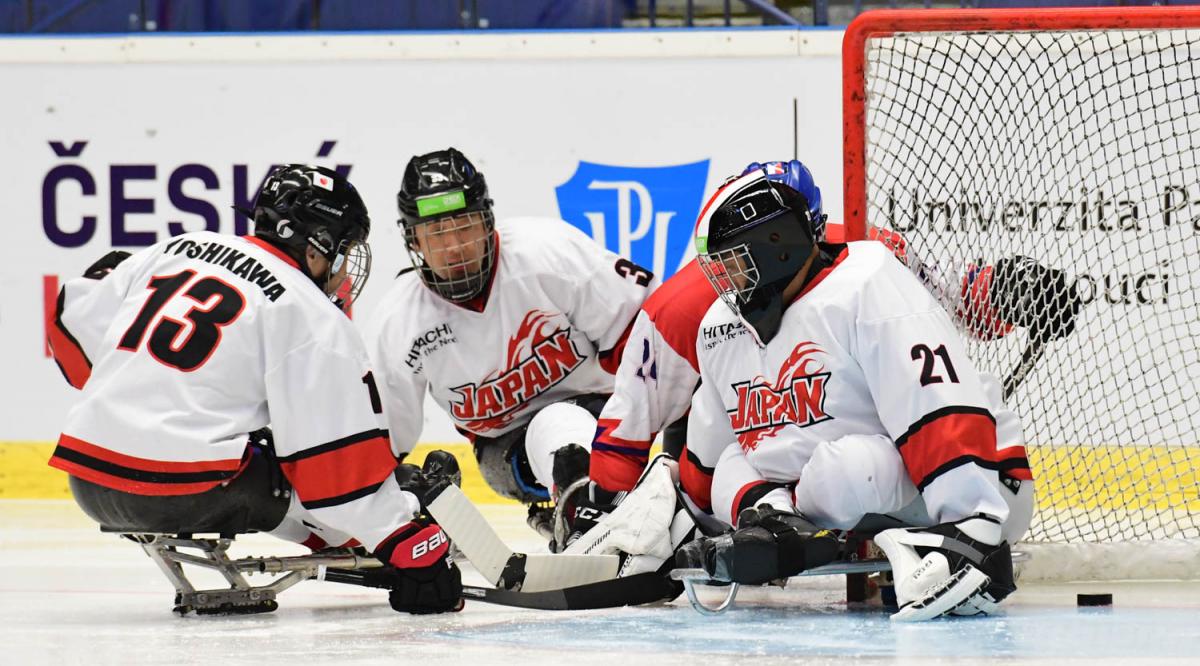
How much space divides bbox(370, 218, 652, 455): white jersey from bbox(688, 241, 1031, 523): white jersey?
745 millimetres

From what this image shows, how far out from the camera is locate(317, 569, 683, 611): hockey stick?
2957mm

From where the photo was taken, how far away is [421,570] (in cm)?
286

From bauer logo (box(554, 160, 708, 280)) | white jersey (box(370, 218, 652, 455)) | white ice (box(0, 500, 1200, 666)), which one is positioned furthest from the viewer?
bauer logo (box(554, 160, 708, 280))

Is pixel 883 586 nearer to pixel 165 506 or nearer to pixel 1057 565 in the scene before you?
pixel 1057 565

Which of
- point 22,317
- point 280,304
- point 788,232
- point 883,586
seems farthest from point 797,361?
point 22,317

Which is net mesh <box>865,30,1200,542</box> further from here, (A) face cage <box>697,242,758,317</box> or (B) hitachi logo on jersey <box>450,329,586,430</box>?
(B) hitachi logo on jersey <box>450,329,586,430</box>

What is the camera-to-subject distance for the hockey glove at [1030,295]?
3.32 meters

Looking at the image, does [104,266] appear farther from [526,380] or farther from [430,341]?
[526,380]

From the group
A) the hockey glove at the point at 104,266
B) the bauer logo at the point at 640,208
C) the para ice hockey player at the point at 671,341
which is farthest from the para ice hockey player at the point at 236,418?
the bauer logo at the point at 640,208

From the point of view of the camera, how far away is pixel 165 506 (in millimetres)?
2852

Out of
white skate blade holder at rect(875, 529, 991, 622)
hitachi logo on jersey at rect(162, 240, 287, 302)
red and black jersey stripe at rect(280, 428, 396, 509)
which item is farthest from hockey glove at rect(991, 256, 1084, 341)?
hitachi logo on jersey at rect(162, 240, 287, 302)

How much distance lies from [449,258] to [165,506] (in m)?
0.96

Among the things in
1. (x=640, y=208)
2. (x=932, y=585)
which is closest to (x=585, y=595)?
(x=932, y=585)

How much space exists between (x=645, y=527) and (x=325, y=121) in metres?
2.92
